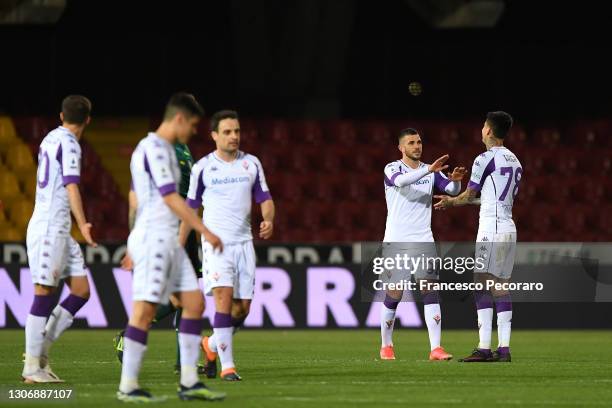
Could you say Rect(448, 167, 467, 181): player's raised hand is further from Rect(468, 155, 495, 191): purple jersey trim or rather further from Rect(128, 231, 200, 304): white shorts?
Rect(128, 231, 200, 304): white shorts

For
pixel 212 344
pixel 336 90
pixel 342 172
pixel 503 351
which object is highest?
pixel 336 90

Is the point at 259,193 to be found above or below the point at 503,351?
above

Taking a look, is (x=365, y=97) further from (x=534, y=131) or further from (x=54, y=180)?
(x=54, y=180)

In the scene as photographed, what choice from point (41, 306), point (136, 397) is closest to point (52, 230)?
point (41, 306)

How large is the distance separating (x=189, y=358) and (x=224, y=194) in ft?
6.72

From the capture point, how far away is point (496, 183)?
11930 mm

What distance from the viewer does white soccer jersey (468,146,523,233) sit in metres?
11.9

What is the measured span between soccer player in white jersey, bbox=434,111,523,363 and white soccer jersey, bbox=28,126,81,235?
153 inches

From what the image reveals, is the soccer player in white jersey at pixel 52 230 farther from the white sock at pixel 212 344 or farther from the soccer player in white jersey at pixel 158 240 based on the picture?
the soccer player in white jersey at pixel 158 240

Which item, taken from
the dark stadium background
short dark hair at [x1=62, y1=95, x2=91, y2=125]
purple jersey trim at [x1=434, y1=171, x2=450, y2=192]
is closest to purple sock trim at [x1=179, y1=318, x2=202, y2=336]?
short dark hair at [x1=62, y1=95, x2=91, y2=125]

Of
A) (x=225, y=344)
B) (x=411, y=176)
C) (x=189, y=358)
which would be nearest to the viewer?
(x=189, y=358)

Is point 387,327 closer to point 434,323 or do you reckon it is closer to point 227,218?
point 434,323

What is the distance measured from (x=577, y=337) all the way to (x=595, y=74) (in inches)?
374

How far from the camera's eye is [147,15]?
961 inches
